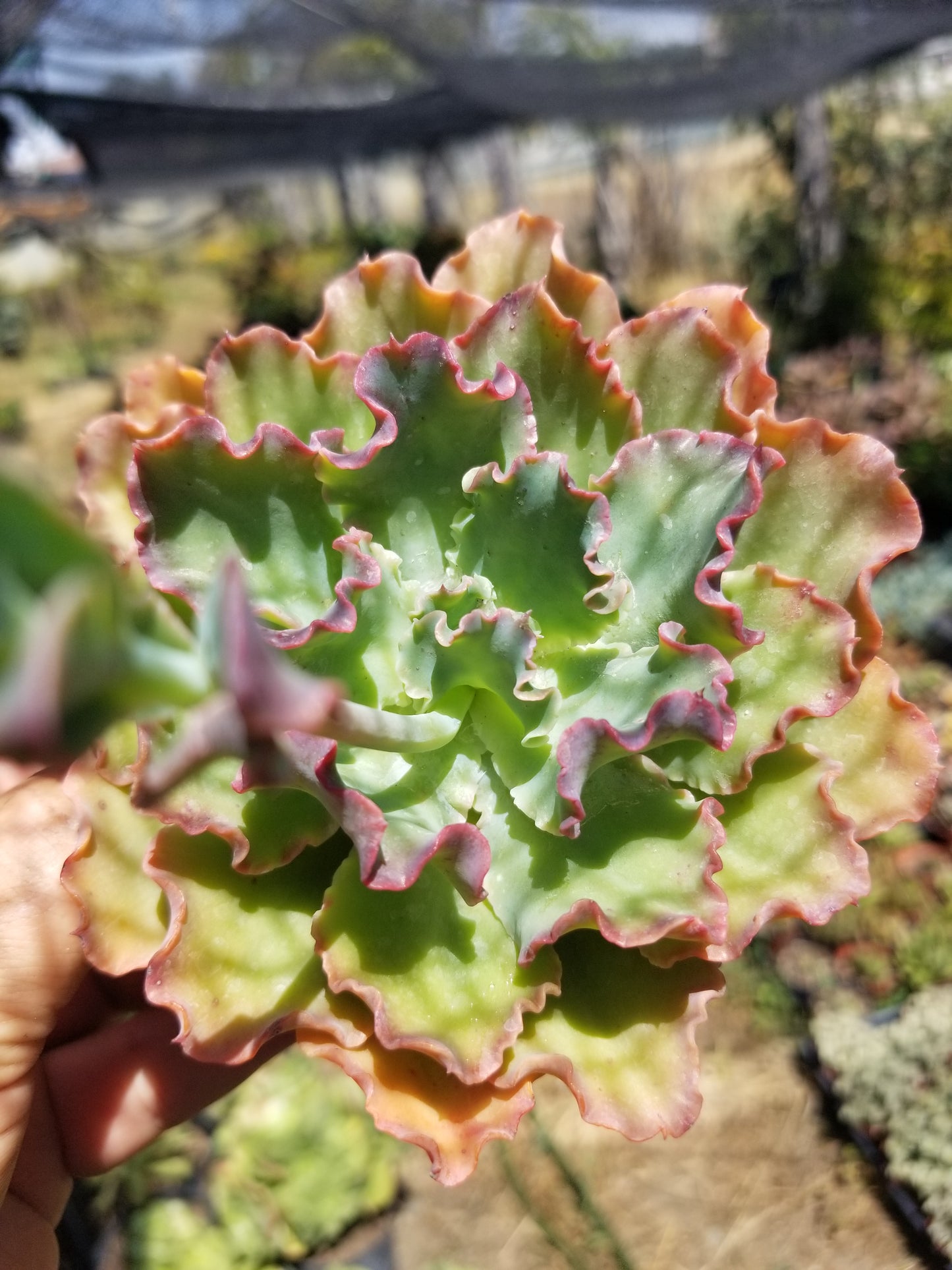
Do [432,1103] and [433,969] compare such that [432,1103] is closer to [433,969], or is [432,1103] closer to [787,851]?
[433,969]

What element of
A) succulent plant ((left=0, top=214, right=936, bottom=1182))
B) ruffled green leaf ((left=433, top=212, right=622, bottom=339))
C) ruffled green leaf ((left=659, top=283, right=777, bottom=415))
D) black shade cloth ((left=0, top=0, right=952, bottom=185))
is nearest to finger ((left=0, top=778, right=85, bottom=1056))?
succulent plant ((left=0, top=214, right=936, bottom=1182))

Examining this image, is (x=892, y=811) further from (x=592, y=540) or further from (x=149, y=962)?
(x=149, y=962)

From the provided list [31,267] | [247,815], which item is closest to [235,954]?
[247,815]

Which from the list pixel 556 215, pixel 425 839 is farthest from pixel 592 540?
pixel 556 215

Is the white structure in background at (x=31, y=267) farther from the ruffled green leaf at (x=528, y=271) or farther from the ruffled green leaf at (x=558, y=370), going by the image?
the ruffled green leaf at (x=558, y=370)

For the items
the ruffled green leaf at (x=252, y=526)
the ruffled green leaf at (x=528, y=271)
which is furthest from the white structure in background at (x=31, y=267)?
the ruffled green leaf at (x=252, y=526)

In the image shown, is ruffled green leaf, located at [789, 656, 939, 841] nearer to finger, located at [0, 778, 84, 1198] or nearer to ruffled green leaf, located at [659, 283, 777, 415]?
ruffled green leaf, located at [659, 283, 777, 415]

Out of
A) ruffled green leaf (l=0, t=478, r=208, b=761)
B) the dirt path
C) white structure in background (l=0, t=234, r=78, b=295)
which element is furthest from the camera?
white structure in background (l=0, t=234, r=78, b=295)
